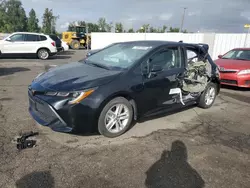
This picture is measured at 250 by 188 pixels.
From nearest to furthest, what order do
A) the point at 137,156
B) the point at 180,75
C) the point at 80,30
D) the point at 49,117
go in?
the point at 137,156, the point at 49,117, the point at 180,75, the point at 80,30

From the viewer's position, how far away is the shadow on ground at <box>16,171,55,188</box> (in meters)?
2.29

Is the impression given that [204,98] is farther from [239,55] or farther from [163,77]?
[239,55]

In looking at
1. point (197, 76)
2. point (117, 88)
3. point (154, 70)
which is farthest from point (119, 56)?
point (197, 76)

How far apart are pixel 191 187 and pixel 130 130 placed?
158 cm

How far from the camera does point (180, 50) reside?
171 inches

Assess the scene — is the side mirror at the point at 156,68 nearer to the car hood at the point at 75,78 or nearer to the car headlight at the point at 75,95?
the car hood at the point at 75,78

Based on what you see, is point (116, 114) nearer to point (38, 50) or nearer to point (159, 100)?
point (159, 100)

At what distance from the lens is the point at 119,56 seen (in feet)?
13.5

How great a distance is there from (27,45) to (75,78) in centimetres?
1137

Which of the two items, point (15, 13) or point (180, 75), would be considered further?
point (15, 13)

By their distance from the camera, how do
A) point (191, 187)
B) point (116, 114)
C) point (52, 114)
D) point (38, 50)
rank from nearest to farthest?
point (191, 187) < point (52, 114) < point (116, 114) < point (38, 50)

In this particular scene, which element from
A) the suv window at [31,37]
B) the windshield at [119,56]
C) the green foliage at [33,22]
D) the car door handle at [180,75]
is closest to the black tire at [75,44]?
the suv window at [31,37]

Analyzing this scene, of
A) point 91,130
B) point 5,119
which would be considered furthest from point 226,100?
point 5,119

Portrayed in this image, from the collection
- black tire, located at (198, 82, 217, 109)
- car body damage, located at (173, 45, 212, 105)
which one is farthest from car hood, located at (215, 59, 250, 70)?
car body damage, located at (173, 45, 212, 105)
